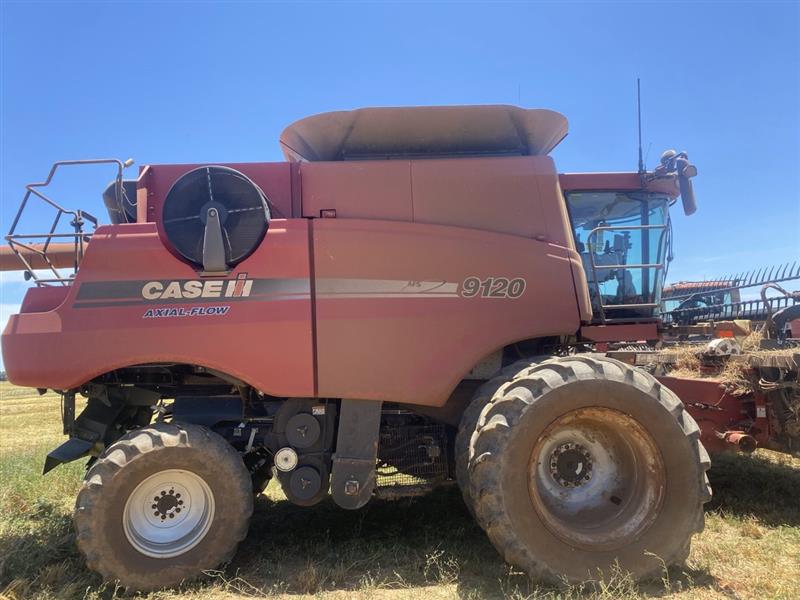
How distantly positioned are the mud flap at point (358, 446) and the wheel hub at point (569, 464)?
1.32 metres

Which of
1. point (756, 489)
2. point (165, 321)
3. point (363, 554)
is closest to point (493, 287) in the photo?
A: point (363, 554)

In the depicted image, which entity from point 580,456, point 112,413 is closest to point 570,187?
point 580,456

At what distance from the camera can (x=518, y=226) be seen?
4258 mm

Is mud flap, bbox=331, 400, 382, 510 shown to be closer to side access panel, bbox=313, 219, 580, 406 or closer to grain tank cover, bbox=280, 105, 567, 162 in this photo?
side access panel, bbox=313, 219, 580, 406

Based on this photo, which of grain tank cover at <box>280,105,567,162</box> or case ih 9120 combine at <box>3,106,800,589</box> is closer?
case ih 9120 combine at <box>3,106,800,589</box>

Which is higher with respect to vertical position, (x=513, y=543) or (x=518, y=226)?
(x=518, y=226)

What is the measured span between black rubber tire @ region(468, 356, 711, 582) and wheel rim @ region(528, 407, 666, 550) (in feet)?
0.18

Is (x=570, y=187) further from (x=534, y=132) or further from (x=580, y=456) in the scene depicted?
(x=580, y=456)

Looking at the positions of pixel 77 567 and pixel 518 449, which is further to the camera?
pixel 77 567

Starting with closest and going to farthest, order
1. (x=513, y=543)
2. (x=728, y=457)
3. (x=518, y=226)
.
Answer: (x=513, y=543) → (x=518, y=226) → (x=728, y=457)

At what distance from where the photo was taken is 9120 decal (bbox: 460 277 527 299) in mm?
4035

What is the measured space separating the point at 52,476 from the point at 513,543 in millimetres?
5854

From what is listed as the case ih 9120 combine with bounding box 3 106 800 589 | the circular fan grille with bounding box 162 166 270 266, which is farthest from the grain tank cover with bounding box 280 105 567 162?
the circular fan grille with bounding box 162 166 270 266

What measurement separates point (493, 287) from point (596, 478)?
1.60 metres
